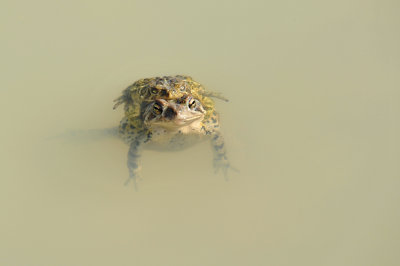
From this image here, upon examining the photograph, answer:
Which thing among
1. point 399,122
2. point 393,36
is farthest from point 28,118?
point 393,36

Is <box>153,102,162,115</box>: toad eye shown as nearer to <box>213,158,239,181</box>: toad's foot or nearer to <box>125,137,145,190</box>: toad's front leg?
<box>125,137,145,190</box>: toad's front leg

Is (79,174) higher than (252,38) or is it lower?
A: lower

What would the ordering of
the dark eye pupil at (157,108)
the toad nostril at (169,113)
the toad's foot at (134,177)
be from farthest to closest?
1. the toad's foot at (134,177)
2. the dark eye pupil at (157,108)
3. the toad nostril at (169,113)

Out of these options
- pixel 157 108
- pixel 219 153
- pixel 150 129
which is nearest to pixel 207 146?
pixel 219 153

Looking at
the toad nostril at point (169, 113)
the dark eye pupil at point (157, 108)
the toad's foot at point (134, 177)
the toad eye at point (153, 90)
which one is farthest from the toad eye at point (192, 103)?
the toad's foot at point (134, 177)

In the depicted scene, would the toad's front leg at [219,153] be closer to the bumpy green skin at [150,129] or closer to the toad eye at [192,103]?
the bumpy green skin at [150,129]

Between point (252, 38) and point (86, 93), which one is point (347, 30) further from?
point (86, 93)
